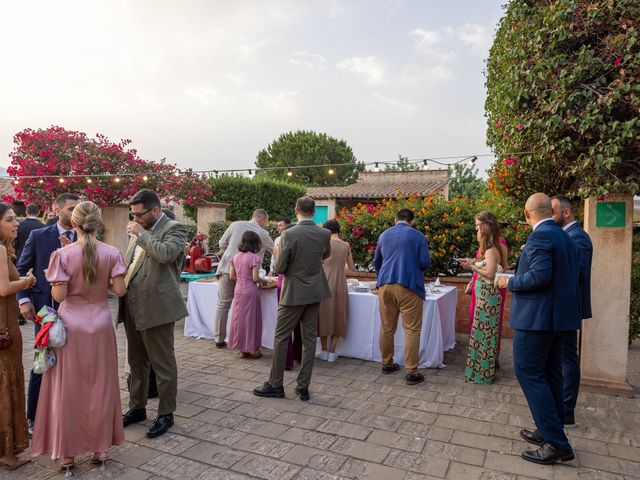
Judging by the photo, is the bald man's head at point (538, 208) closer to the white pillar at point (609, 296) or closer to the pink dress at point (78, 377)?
the white pillar at point (609, 296)

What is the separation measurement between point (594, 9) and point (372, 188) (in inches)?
979

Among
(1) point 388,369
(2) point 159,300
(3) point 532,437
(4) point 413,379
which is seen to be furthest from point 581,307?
(2) point 159,300

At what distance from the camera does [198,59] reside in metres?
11.2

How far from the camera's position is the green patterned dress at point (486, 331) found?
4.66m

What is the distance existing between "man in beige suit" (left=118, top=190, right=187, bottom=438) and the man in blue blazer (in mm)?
2324

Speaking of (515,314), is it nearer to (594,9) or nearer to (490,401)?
(490,401)

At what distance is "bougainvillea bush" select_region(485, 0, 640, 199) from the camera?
3.68 m

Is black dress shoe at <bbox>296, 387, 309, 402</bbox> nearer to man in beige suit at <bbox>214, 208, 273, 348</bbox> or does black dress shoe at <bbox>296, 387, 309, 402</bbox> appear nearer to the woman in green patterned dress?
the woman in green patterned dress

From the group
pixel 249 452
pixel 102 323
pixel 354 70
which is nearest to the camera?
pixel 102 323

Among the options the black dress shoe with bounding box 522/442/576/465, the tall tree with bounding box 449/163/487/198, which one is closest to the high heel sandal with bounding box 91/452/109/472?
the black dress shoe with bounding box 522/442/576/465

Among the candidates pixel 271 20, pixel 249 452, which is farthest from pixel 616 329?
pixel 271 20

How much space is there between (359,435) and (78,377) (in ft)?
6.88

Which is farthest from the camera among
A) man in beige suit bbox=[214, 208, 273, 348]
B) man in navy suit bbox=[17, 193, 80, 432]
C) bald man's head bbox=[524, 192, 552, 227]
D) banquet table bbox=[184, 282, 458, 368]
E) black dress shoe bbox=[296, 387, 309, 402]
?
man in beige suit bbox=[214, 208, 273, 348]

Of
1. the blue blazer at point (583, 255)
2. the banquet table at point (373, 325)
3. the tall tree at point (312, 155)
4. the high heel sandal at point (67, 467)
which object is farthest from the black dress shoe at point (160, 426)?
the tall tree at point (312, 155)
